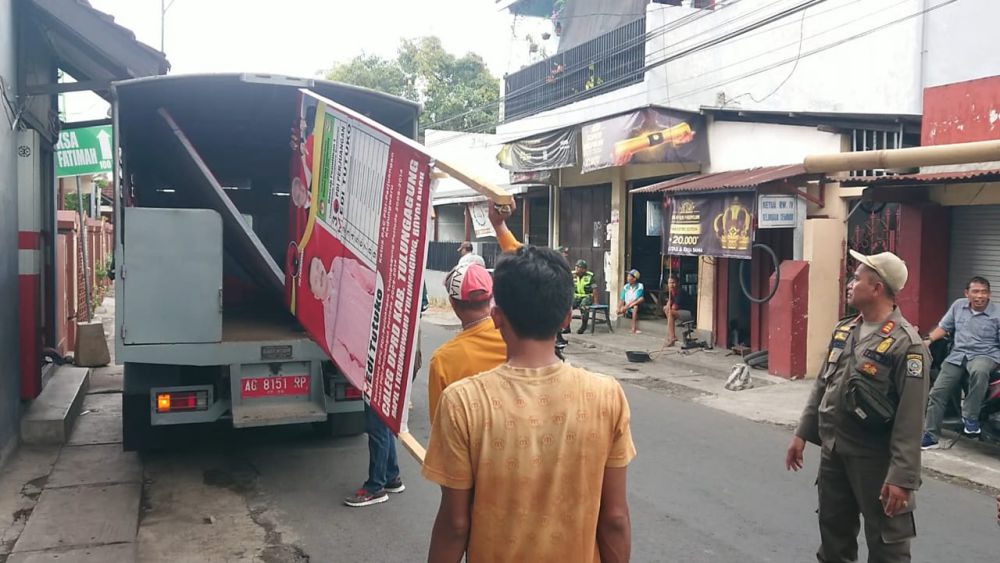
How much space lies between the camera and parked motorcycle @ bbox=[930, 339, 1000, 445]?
23.3 feet

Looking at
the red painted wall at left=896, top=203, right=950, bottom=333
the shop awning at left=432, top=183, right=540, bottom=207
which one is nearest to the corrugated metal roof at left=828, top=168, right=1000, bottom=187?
the red painted wall at left=896, top=203, right=950, bottom=333

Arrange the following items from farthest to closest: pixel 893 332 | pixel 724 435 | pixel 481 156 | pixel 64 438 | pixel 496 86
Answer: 1. pixel 496 86
2. pixel 481 156
3. pixel 724 435
4. pixel 64 438
5. pixel 893 332

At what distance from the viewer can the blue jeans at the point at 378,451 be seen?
5.58 m

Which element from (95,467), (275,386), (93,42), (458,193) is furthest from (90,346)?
(458,193)

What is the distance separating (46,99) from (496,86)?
31726mm

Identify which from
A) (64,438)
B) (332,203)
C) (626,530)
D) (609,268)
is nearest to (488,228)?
(609,268)

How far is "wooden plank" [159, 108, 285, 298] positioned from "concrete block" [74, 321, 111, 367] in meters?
3.78

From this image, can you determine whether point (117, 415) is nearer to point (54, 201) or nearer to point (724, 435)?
point (54, 201)

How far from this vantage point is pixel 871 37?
13.8 meters

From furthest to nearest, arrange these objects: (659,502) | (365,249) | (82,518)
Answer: (659,502) < (82,518) < (365,249)

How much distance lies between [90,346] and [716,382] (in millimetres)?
7961

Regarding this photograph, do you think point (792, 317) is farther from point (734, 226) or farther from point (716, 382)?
point (734, 226)

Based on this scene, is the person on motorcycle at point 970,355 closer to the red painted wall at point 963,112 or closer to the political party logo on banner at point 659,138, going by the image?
the red painted wall at point 963,112

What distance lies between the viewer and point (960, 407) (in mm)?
7645
